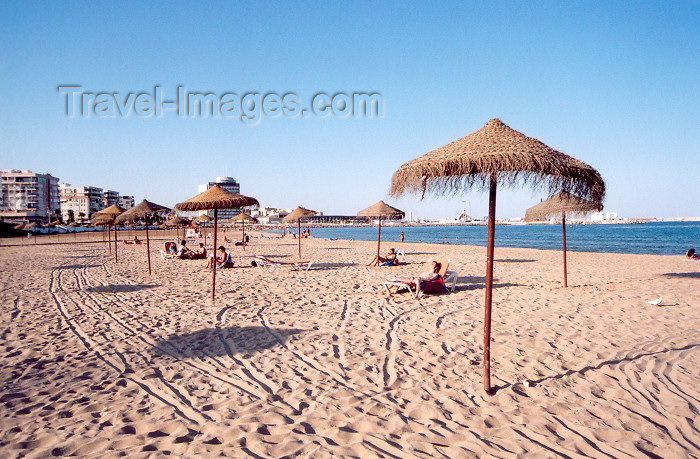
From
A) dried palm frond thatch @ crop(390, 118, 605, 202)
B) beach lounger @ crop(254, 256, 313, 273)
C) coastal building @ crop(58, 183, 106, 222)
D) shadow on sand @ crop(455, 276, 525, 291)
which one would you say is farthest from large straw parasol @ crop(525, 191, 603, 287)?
coastal building @ crop(58, 183, 106, 222)

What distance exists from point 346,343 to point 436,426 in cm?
207

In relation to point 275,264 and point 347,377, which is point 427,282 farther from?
point 275,264

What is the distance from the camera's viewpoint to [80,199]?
117m

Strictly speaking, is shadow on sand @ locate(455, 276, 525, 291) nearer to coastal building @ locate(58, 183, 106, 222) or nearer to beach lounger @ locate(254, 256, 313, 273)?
beach lounger @ locate(254, 256, 313, 273)

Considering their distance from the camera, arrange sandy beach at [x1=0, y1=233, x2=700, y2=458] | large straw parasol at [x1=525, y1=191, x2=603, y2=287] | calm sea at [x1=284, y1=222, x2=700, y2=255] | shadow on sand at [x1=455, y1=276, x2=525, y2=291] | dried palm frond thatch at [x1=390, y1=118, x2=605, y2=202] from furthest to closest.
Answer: calm sea at [x1=284, y1=222, x2=700, y2=255]
shadow on sand at [x1=455, y1=276, x2=525, y2=291]
large straw parasol at [x1=525, y1=191, x2=603, y2=287]
dried palm frond thatch at [x1=390, y1=118, x2=605, y2=202]
sandy beach at [x1=0, y1=233, x2=700, y2=458]

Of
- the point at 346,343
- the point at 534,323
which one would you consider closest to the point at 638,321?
the point at 534,323

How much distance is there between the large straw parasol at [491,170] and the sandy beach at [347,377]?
2.53 feet

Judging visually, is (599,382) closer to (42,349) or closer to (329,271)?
(42,349)

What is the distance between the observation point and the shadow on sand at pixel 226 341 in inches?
182

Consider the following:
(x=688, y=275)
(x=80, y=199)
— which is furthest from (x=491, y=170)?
(x=80, y=199)

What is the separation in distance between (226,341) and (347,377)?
1.93 meters

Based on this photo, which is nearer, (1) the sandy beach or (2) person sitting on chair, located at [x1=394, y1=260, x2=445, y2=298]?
(1) the sandy beach

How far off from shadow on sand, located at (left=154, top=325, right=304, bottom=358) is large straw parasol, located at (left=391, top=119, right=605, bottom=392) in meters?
2.57

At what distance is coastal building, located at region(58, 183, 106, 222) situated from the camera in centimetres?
11556
